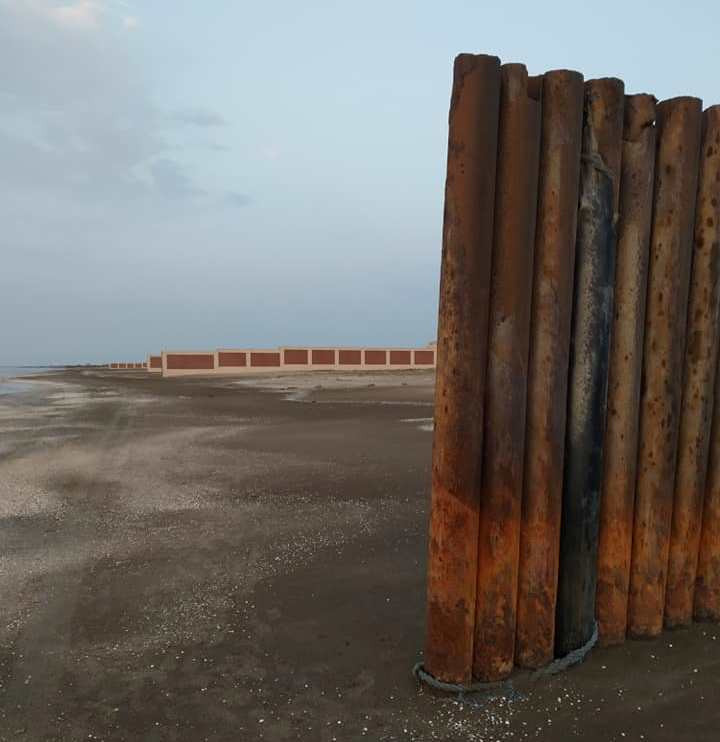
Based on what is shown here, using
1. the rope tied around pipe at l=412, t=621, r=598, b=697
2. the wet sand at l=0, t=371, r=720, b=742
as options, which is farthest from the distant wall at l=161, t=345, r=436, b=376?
the rope tied around pipe at l=412, t=621, r=598, b=697

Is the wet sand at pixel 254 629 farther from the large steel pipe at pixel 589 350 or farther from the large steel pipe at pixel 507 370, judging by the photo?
the large steel pipe at pixel 589 350

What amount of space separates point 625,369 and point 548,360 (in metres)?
0.57

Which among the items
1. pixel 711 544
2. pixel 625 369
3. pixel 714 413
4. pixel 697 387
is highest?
pixel 625 369

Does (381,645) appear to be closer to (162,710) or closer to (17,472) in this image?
(162,710)

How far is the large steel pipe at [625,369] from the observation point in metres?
3.19

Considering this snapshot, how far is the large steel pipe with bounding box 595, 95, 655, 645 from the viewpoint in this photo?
3186mm

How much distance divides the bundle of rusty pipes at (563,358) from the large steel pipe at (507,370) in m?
0.01

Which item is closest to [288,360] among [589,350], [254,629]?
[254,629]

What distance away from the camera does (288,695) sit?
3.14 metres

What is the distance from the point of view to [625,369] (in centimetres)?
325

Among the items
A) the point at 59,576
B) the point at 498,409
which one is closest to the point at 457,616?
the point at 498,409

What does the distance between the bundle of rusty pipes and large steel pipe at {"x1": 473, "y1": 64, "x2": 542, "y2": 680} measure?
0.01 m

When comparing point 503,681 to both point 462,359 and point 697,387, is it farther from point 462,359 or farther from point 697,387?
point 697,387

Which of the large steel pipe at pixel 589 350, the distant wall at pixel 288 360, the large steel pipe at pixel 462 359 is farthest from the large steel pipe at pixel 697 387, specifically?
the distant wall at pixel 288 360
